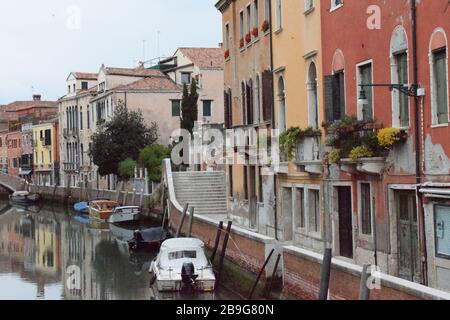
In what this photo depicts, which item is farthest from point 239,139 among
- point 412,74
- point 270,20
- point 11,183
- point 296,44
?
point 11,183

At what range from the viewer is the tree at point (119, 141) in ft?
117

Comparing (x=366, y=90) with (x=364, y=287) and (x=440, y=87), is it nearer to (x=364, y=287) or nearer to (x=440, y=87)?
(x=440, y=87)

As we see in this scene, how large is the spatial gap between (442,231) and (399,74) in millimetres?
2339

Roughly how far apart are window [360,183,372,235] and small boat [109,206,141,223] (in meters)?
18.6

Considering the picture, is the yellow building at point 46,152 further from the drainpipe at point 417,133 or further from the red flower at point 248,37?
the drainpipe at point 417,133

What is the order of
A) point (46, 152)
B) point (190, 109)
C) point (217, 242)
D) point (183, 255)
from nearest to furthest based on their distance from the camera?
1. point (183, 255)
2. point (217, 242)
3. point (190, 109)
4. point (46, 152)

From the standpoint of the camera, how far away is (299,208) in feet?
49.1

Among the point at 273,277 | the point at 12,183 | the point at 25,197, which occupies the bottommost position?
the point at 273,277

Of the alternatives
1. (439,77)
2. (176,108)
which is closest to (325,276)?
(439,77)

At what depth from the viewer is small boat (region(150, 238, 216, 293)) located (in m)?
13.9

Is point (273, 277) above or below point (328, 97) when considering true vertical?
below

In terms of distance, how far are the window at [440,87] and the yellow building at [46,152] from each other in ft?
149

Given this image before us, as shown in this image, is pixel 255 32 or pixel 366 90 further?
pixel 255 32

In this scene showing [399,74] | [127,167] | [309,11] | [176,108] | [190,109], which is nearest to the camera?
[399,74]
